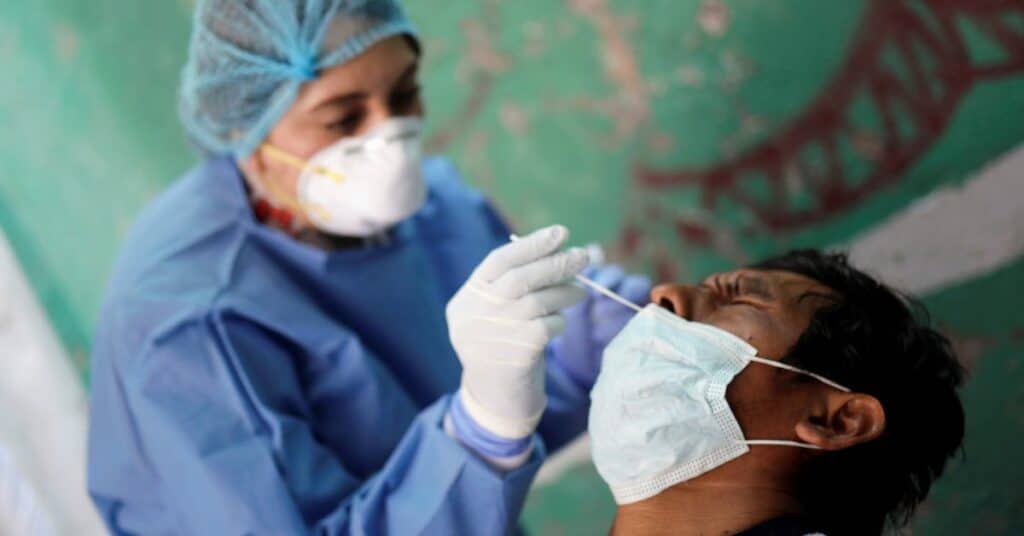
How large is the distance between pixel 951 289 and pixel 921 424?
527mm

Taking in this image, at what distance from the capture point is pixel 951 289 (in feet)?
5.43

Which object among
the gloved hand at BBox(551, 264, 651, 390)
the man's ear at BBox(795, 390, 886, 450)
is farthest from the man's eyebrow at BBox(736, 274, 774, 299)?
the gloved hand at BBox(551, 264, 651, 390)

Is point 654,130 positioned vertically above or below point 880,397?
above

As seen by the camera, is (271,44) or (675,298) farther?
(271,44)

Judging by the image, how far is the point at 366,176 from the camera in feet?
4.95

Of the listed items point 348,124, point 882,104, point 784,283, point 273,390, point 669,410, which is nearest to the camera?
point 669,410

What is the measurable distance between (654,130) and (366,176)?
24.5 inches

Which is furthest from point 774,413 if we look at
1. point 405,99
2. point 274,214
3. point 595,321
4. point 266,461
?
point 274,214

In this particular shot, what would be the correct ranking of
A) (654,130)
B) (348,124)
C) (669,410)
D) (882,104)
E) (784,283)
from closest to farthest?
(669,410)
(784,283)
(348,124)
(882,104)
(654,130)

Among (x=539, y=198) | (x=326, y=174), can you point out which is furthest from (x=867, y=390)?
(x=539, y=198)

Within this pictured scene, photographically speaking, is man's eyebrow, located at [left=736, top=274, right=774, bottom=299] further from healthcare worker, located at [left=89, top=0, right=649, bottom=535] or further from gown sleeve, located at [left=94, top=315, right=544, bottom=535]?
gown sleeve, located at [left=94, top=315, right=544, bottom=535]

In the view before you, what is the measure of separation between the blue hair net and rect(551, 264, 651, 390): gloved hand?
49cm

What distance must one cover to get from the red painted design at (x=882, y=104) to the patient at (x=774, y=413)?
518mm

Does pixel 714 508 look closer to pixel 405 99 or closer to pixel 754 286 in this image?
pixel 754 286
